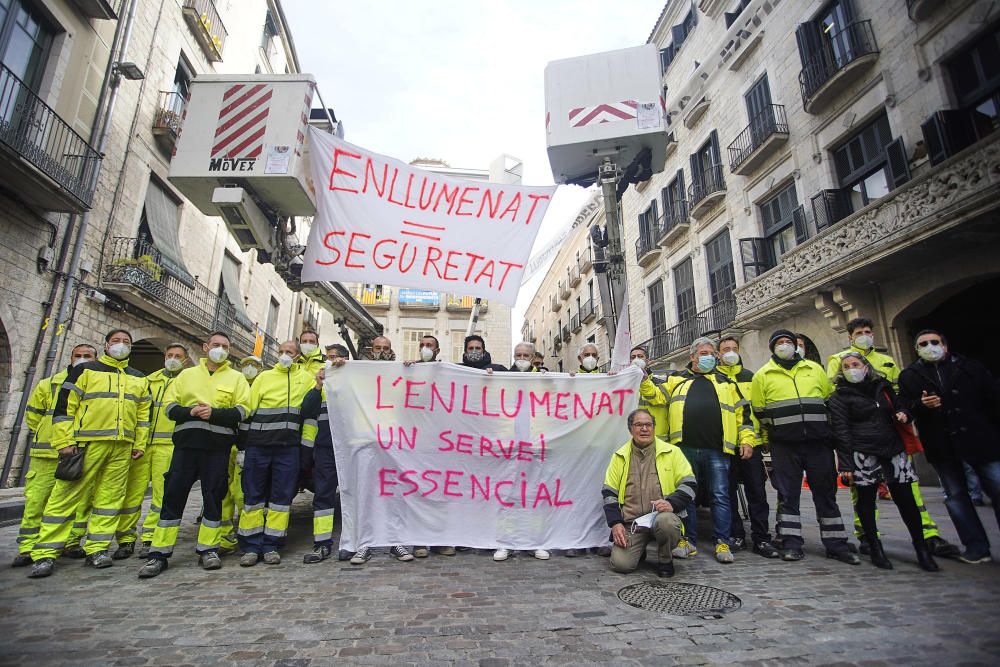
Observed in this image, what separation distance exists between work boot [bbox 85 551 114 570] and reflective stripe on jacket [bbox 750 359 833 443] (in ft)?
18.9

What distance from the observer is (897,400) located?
13.4 feet

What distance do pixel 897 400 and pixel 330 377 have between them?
504 cm

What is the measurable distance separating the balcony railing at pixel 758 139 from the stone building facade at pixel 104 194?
13466 mm

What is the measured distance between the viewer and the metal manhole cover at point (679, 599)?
116 inches

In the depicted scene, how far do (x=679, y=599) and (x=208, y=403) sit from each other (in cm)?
400

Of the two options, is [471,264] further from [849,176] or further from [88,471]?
[849,176]

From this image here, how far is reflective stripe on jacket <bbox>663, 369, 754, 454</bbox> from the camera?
439 cm

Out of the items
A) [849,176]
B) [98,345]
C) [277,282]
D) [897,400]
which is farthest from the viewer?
[277,282]

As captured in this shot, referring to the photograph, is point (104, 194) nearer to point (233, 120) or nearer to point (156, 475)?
point (233, 120)

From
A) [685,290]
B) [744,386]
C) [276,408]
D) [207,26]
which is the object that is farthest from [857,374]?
[207,26]

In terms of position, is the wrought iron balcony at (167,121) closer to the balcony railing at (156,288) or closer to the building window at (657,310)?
the balcony railing at (156,288)

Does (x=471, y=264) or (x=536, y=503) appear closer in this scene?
(x=536, y=503)

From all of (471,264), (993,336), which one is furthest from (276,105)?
(993,336)

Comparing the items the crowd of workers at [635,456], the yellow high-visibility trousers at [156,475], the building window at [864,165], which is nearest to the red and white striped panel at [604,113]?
the crowd of workers at [635,456]
